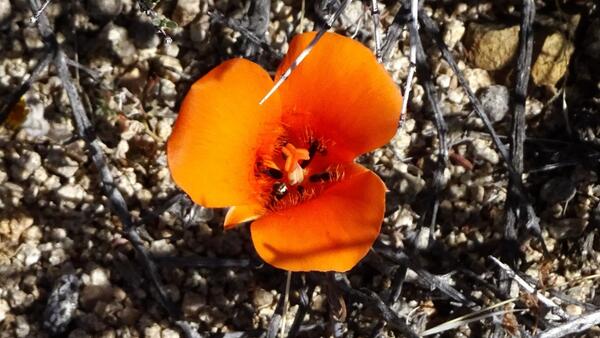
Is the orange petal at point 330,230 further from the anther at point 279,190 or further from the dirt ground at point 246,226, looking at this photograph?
the dirt ground at point 246,226

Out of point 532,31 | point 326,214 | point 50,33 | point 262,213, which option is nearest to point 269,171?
point 262,213

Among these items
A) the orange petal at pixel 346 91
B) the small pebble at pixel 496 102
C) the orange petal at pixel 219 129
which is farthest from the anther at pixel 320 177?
the small pebble at pixel 496 102

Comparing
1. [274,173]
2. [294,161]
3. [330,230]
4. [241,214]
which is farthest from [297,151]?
[330,230]

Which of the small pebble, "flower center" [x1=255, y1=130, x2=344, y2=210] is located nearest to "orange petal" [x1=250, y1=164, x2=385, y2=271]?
"flower center" [x1=255, y1=130, x2=344, y2=210]

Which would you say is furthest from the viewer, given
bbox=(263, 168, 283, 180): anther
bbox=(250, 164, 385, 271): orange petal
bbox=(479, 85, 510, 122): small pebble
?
bbox=(479, 85, 510, 122): small pebble

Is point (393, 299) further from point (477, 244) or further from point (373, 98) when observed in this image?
point (373, 98)

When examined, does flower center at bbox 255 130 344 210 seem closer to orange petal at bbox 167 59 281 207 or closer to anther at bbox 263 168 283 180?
anther at bbox 263 168 283 180
